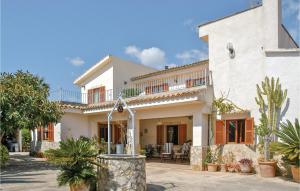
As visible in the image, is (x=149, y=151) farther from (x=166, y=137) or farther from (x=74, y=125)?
(x=74, y=125)

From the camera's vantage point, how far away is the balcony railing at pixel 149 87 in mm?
18250

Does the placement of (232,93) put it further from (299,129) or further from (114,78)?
(114,78)

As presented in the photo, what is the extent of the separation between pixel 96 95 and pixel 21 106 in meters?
9.59

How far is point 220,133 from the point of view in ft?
50.2

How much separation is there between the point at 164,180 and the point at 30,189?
466 centimetres

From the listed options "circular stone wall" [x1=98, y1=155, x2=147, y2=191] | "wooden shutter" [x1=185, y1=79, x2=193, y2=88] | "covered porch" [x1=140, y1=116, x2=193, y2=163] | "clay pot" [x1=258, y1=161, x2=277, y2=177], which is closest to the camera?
"circular stone wall" [x1=98, y1=155, x2=147, y2=191]

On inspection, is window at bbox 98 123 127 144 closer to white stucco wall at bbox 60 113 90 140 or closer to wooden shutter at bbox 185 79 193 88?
white stucco wall at bbox 60 113 90 140

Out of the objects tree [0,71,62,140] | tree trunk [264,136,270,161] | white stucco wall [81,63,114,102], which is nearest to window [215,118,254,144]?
tree trunk [264,136,270,161]

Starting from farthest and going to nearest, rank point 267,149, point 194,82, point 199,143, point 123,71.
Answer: point 123,71, point 194,82, point 199,143, point 267,149

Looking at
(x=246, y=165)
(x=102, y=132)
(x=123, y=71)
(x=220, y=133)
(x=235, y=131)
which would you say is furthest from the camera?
(x=123, y=71)

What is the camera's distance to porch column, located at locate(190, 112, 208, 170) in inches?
602

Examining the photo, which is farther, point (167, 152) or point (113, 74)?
point (113, 74)

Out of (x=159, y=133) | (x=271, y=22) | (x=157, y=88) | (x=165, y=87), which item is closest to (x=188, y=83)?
(x=165, y=87)

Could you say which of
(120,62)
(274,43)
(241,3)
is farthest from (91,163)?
(120,62)
